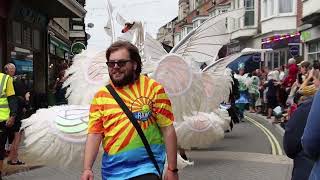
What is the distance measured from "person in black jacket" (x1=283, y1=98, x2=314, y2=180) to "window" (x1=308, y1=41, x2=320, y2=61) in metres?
21.8

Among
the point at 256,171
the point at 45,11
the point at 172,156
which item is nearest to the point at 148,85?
the point at 172,156

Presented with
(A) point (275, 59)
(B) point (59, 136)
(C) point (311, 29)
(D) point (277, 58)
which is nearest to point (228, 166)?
(B) point (59, 136)

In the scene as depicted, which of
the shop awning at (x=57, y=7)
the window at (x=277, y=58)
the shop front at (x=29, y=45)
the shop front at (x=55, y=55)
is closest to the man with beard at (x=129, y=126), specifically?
the shop front at (x=29, y=45)

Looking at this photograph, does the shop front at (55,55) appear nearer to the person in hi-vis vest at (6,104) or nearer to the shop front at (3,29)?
the shop front at (3,29)

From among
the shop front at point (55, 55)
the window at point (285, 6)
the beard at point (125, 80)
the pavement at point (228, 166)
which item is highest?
the window at point (285, 6)

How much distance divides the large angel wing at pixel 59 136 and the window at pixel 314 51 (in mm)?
19981

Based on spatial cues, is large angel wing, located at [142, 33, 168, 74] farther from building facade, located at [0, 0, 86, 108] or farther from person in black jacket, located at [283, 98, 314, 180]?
building facade, located at [0, 0, 86, 108]

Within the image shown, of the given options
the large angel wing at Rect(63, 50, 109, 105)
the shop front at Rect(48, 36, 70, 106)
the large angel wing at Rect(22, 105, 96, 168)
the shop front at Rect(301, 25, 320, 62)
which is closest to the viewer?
the large angel wing at Rect(22, 105, 96, 168)

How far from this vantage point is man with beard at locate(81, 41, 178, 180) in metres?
3.56

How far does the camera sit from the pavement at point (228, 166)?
8.34 m

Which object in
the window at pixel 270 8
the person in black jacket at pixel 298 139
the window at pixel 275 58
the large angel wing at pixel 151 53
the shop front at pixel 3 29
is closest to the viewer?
the person in black jacket at pixel 298 139

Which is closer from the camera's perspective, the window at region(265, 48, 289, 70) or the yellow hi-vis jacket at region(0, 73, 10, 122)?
the yellow hi-vis jacket at region(0, 73, 10, 122)

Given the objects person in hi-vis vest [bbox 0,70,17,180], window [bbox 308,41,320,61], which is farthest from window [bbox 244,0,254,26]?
person in hi-vis vest [bbox 0,70,17,180]

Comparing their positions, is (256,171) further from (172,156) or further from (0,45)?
(0,45)
